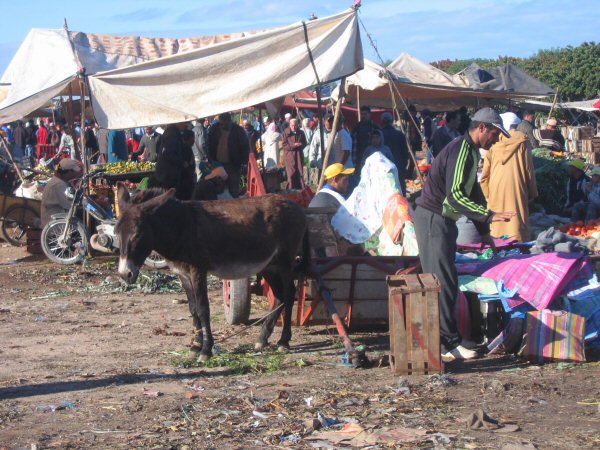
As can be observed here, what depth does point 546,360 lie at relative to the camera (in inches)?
317

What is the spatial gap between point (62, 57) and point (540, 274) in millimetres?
10001

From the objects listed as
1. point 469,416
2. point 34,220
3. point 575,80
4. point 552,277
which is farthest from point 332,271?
point 575,80

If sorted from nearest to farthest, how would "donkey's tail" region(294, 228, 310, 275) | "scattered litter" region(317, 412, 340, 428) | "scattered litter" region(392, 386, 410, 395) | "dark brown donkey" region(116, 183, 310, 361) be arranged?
"scattered litter" region(317, 412, 340, 428), "scattered litter" region(392, 386, 410, 395), "dark brown donkey" region(116, 183, 310, 361), "donkey's tail" region(294, 228, 310, 275)

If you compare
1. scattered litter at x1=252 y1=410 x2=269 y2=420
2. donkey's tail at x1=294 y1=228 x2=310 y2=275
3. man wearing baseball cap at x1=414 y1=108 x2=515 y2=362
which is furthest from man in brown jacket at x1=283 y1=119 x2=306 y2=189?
scattered litter at x1=252 y1=410 x2=269 y2=420

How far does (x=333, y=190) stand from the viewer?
10.3 meters

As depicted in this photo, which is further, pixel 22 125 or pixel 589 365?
pixel 22 125

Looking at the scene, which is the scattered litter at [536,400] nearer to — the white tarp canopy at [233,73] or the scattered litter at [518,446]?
the scattered litter at [518,446]

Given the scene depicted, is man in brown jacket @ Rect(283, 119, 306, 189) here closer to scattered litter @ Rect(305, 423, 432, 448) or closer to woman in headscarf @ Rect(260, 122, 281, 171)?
woman in headscarf @ Rect(260, 122, 281, 171)

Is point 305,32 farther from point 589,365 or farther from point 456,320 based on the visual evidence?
point 589,365

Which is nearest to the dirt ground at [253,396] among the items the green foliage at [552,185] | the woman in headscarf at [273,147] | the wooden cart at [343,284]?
the wooden cart at [343,284]

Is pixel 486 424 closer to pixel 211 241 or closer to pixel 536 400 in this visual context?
pixel 536 400

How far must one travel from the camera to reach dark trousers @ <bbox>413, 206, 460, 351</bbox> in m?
8.05

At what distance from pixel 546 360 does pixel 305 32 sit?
5.13m

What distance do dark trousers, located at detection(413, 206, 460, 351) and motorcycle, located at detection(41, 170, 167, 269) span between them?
7.58 meters
